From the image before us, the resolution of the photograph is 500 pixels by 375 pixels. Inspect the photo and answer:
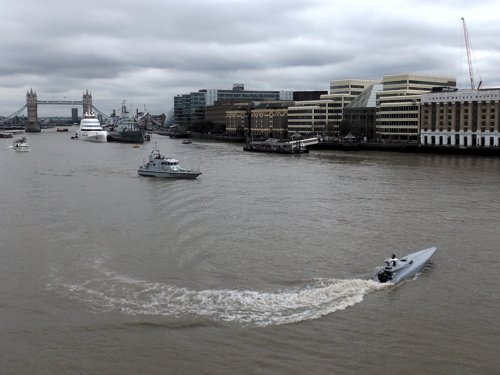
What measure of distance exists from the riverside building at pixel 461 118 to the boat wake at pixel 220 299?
5082 cm

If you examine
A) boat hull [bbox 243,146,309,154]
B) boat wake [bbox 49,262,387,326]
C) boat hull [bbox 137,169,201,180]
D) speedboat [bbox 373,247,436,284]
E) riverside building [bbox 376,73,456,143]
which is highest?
riverside building [bbox 376,73,456,143]

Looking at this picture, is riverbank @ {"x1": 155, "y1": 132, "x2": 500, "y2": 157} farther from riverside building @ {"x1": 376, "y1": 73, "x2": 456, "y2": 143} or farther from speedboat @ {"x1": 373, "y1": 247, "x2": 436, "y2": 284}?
speedboat @ {"x1": 373, "y1": 247, "x2": 436, "y2": 284}

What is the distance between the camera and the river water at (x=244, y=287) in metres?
9.27

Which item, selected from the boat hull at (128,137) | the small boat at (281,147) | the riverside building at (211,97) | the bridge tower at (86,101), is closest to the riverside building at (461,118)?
the small boat at (281,147)

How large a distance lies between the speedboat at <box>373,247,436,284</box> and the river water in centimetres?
20

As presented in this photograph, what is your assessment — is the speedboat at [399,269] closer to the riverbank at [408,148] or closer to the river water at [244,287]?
the river water at [244,287]

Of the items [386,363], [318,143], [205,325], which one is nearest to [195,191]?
[205,325]

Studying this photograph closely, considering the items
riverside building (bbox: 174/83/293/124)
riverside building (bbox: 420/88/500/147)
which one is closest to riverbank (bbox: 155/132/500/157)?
riverside building (bbox: 420/88/500/147)

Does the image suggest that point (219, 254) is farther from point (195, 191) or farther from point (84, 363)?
point (195, 191)

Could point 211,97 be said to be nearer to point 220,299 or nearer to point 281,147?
point 281,147

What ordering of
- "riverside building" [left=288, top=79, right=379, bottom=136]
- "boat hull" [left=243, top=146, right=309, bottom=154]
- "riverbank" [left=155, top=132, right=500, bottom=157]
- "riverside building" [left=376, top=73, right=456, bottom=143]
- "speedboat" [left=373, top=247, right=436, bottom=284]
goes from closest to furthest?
"speedboat" [left=373, top=247, right=436, bottom=284] → "riverbank" [left=155, top=132, right=500, bottom=157] → "boat hull" [left=243, top=146, right=309, bottom=154] → "riverside building" [left=376, top=73, right=456, bottom=143] → "riverside building" [left=288, top=79, right=379, bottom=136]

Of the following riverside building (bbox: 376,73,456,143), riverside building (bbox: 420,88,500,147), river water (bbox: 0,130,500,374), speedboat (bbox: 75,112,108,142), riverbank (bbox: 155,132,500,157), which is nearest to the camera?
river water (bbox: 0,130,500,374)

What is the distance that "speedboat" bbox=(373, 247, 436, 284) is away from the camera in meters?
12.5

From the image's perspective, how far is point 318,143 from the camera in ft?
230
